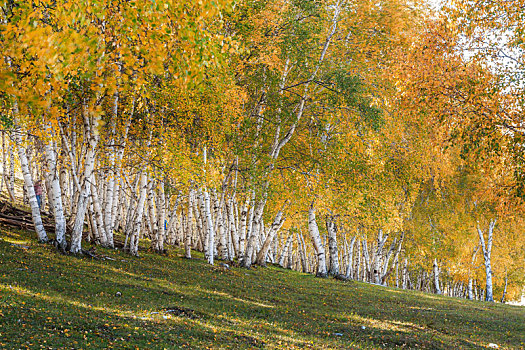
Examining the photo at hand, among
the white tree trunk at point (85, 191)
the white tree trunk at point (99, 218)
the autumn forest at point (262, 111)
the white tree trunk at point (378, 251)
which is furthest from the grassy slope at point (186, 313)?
the white tree trunk at point (378, 251)

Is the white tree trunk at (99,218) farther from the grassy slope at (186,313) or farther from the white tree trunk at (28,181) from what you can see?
the white tree trunk at (28,181)

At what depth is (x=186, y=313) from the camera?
11141 mm

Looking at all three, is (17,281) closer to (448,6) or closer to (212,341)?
(212,341)

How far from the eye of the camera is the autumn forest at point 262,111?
8.13 metres

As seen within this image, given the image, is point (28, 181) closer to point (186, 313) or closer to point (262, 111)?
point (186, 313)

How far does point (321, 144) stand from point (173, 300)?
53.0ft

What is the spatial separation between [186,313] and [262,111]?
592 inches

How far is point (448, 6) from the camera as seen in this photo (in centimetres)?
1295

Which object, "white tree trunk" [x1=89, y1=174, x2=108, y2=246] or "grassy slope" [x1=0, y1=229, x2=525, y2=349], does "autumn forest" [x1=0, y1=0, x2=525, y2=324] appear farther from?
"grassy slope" [x1=0, y1=229, x2=525, y2=349]

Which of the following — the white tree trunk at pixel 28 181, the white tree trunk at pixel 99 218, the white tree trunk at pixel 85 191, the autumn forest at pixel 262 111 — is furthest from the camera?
the white tree trunk at pixel 99 218

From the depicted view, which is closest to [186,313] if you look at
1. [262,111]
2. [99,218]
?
[99,218]

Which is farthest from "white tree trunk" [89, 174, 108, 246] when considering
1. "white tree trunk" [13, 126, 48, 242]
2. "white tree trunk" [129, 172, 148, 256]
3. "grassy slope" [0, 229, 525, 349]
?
"white tree trunk" [13, 126, 48, 242]

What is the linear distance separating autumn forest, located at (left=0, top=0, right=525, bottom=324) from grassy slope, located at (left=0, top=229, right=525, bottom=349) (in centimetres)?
254

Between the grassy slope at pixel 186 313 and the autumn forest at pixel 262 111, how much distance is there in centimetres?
254
